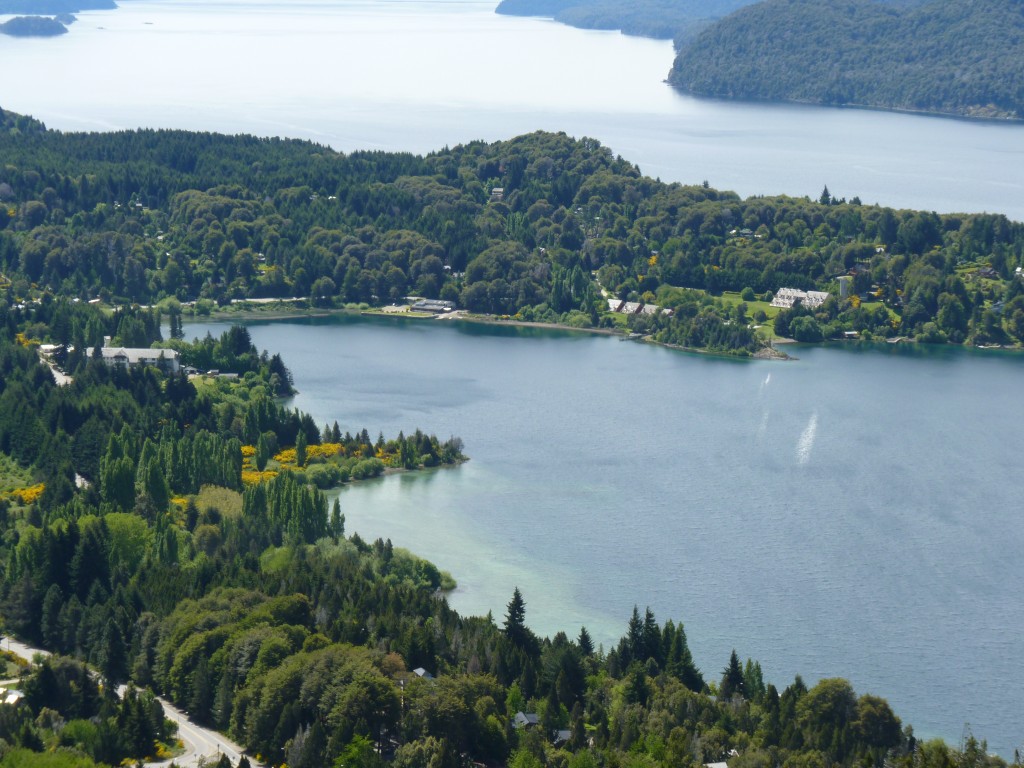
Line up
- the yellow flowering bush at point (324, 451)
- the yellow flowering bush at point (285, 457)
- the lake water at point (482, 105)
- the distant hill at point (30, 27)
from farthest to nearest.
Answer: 1. the distant hill at point (30, 27)
2. the lake water at point (482, 105)
3. the yellow flowering bush at point (324, 451)
4. the yellow flowering bush at point (285, 457)

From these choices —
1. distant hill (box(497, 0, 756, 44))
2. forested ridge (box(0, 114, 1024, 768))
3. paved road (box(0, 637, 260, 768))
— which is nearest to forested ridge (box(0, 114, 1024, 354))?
forested ridge (box(0, 114, 1024, 768))

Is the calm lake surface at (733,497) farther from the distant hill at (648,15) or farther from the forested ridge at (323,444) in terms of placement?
the distant hill at (648,15)

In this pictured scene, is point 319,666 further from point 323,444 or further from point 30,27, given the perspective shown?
point 30,27

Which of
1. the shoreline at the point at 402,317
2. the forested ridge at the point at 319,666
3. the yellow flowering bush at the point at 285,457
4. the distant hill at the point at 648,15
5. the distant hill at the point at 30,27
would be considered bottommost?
the forested ridge at the point at 319,666

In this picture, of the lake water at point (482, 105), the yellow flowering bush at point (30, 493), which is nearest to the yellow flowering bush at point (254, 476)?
the yellow flowering bush at point (30, 493)

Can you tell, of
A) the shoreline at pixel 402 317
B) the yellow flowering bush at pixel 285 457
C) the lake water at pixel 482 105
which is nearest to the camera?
the yellow flowering bush at pixel 285 457

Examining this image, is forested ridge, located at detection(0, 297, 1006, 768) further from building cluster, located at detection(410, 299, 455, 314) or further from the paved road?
building cluster, located at detection(410, 299, 455, 314)
